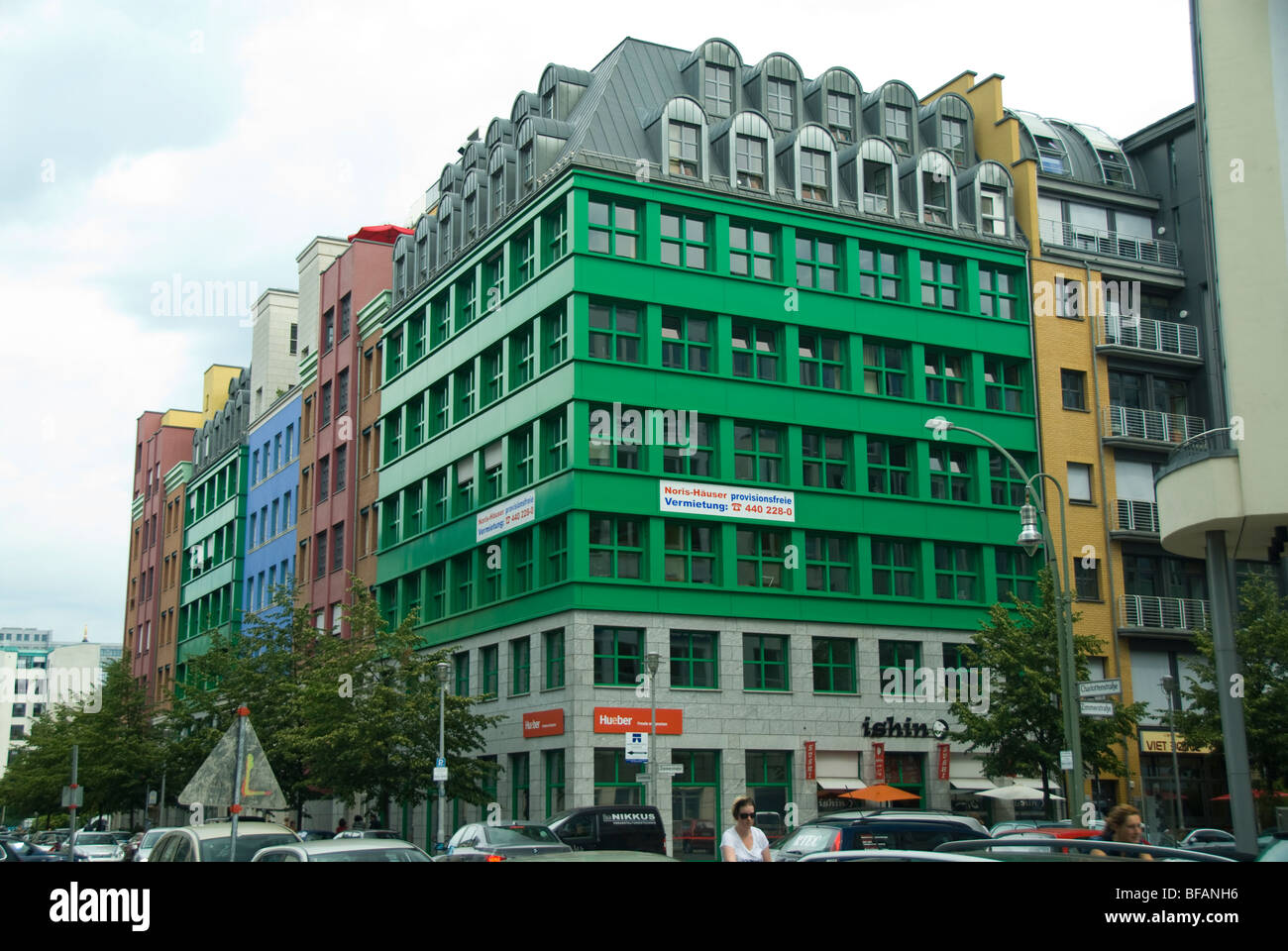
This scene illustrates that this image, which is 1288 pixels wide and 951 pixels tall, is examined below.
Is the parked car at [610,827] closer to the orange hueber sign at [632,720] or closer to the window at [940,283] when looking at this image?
the orange hueber sign at [632,720]

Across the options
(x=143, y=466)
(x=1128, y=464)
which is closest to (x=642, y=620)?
(x=1128, y=464)

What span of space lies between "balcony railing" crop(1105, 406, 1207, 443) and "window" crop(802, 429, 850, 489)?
1127 centimetres

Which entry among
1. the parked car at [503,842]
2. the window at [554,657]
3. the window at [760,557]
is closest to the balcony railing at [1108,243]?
the window at [760,557]

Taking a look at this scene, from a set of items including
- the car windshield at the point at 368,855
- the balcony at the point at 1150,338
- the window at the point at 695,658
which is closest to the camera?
the car windshield at the point at 368,855

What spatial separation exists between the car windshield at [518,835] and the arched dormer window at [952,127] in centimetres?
3710

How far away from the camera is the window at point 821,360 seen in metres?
48.2

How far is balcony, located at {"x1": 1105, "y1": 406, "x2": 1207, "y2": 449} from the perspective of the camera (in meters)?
52.5

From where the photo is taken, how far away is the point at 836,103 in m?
52.8

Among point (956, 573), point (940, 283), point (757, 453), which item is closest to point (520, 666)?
point (757, 453)

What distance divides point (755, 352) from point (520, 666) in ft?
43.1

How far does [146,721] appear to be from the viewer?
7175 cm

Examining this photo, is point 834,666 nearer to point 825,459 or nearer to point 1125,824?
point 825,459
